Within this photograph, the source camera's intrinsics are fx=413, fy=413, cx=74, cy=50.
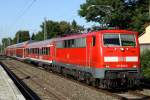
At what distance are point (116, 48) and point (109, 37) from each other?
0.70 meters

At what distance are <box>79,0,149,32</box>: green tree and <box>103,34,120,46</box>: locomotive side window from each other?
44.4m

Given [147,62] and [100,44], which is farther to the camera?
[147,62]

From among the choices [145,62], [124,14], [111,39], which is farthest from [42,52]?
[124,14]

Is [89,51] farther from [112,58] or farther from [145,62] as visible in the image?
[145,62]

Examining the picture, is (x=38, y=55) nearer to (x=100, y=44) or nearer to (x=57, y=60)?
(x=57, y=60)

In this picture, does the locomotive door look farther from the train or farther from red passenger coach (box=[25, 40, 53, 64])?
red passenger coach (box=[25, 40, 53, 64])

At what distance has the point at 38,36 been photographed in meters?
121

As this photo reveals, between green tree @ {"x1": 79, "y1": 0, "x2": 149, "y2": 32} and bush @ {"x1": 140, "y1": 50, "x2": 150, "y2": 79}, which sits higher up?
green tree @ {"x1": 79, "y1": 0, "x2": 149, "y2": 32}

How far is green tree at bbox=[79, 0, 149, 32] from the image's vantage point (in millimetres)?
65356

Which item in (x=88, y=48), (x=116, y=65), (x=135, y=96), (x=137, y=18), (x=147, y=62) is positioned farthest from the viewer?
(x=137, y=18)

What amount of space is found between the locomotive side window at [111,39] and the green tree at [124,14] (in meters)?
44.4

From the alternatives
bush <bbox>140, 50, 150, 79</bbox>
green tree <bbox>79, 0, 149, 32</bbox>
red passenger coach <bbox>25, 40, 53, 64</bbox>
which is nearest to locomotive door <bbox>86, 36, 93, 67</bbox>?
bush <bbox>140, 50, 150, 79</bbox>

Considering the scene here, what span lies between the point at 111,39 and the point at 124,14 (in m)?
49.3

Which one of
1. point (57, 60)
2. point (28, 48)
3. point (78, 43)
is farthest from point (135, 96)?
point (28, 48)
